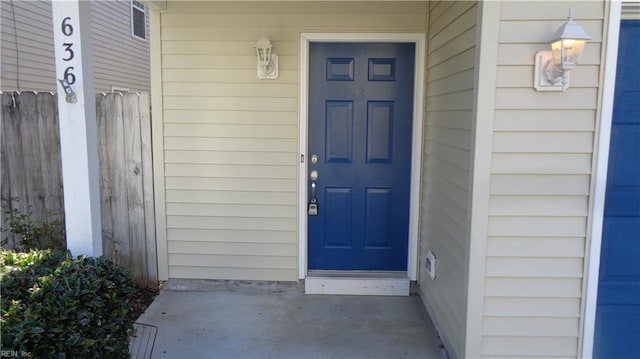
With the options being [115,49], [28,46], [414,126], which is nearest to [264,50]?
[414,126]

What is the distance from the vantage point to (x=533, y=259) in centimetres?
230

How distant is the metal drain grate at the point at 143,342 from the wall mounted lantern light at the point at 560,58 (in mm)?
2611

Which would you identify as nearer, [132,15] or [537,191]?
[537,191]

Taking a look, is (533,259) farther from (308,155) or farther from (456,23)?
(308,155)

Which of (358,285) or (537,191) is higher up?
(537,191)

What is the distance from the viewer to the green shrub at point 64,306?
1724 millimetres

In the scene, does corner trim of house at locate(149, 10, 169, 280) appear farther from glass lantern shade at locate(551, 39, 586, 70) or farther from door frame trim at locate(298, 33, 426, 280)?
glass lantern shade at locate(551, 39, 586, 70)

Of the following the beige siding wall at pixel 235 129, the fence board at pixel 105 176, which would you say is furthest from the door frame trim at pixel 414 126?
the fence board at pixel 105 176

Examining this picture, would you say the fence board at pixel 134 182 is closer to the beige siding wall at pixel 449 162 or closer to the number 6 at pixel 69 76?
the number 6 at pixel 69 76

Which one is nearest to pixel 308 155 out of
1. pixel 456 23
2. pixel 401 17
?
pixel 401 17

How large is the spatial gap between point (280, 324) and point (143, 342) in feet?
2.92

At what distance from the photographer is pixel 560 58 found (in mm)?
2061

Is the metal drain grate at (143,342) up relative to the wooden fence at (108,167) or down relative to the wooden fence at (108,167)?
down

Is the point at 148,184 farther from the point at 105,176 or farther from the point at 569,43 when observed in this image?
the point at 569,43
